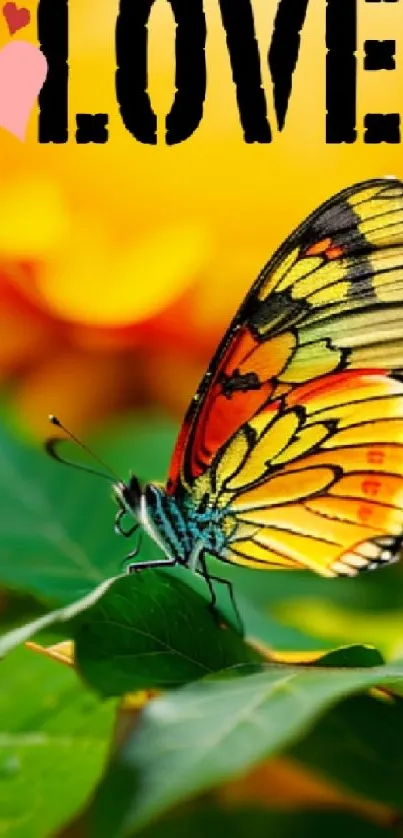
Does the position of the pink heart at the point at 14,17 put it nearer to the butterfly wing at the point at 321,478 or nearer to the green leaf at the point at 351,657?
the butterfly wing at the point at 321,478

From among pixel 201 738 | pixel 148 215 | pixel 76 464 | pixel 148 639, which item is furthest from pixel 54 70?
pixel 201 738

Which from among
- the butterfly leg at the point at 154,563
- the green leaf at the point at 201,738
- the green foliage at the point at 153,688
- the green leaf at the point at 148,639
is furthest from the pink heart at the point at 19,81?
the green leaf at the point at 201,738

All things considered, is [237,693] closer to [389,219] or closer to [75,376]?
[389,219]

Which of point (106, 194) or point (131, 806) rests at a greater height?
point (106, 194)

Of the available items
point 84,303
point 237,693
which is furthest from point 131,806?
point 84,303

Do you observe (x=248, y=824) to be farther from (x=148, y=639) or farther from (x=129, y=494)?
(x=129, y=494)
